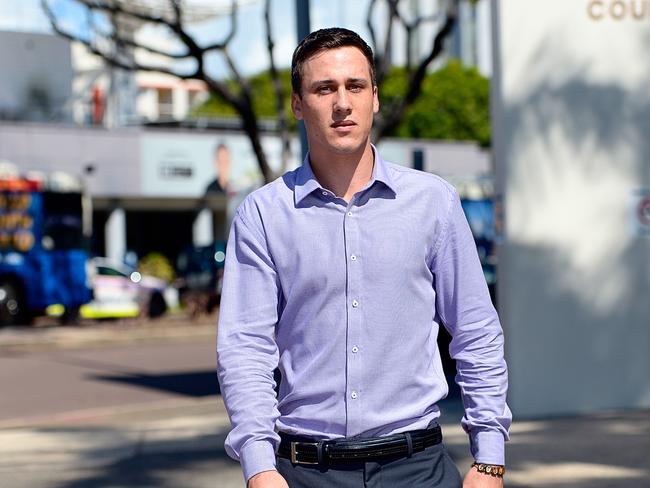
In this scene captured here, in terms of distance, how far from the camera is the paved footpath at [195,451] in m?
7.66

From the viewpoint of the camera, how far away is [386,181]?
318cm

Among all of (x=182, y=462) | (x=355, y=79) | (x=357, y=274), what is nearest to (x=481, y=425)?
(x=357, y=274)

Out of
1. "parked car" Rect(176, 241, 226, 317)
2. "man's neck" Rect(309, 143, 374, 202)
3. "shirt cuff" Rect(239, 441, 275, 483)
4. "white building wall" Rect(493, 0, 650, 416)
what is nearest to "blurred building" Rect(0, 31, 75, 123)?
"parked car" Rect(176, 241, 226, 317)

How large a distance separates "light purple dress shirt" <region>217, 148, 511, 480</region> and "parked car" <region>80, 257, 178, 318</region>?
26264 mm

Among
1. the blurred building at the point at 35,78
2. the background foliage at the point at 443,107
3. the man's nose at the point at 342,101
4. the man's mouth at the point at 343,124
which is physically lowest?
the man's mouth at the point at 343,124

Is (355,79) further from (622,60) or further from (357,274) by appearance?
(622,60)

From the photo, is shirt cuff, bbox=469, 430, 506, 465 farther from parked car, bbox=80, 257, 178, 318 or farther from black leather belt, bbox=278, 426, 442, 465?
parked car, bbox=80, 257, 178, 318

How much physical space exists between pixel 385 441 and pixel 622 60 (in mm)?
7616

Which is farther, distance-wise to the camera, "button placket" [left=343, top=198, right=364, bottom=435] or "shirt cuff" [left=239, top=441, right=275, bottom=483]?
"button placket" [left=343, top=198, right=364, bottom=435]

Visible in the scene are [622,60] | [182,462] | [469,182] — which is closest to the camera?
[182,462]

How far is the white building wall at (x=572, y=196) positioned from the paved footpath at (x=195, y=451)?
1.26ft

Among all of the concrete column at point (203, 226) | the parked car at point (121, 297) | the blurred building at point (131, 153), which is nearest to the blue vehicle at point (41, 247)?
the parked car at point (121, 297)

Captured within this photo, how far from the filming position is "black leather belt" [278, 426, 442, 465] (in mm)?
3094

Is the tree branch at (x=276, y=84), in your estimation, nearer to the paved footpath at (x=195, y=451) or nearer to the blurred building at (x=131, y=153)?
the paved footpath at (x=195, y=451)
